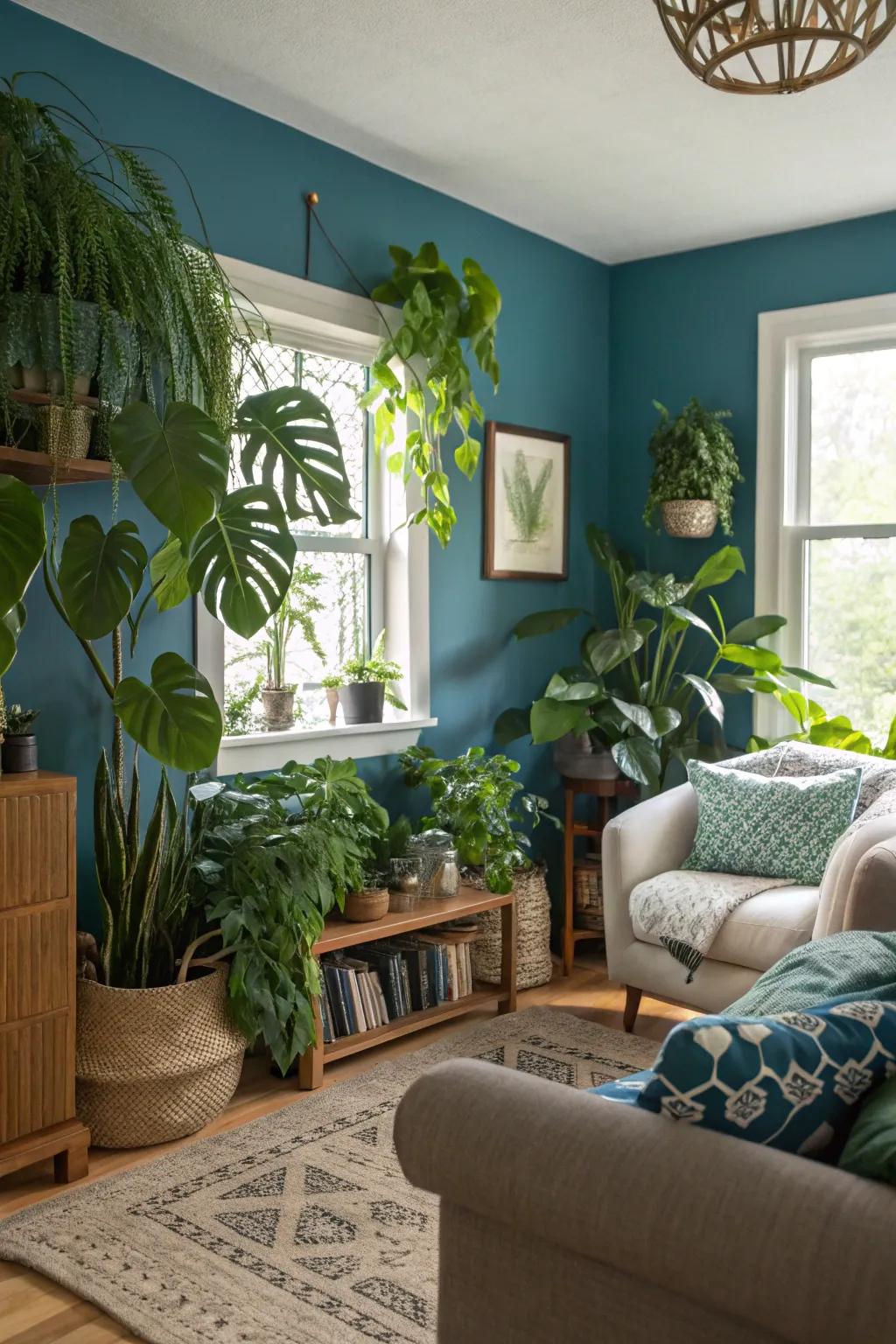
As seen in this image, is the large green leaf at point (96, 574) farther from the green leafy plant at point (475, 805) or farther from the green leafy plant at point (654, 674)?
the green leafy plant at point (654, 674)

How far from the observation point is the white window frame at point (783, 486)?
4387mm

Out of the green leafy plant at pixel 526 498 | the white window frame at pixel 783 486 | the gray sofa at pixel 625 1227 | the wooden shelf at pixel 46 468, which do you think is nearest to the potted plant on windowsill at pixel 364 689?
the green leafy plant at pixel 526 498

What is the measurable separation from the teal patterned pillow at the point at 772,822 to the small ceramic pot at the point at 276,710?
1263mm

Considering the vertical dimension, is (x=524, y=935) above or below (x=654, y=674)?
below

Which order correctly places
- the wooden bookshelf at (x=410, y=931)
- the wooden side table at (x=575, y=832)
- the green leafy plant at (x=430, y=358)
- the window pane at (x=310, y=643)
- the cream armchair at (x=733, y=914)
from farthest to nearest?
the wooden side table at (x=575, y=832) → the green leafy plant at (x=430, y=358) → the window pane at (x=310, y=643) → the wooden bookshelf at (x=410, y=931) → the cream armchair at (x=733, y=914)

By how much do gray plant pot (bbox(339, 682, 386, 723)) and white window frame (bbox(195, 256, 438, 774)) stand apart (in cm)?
4

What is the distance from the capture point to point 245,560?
2.71 metres

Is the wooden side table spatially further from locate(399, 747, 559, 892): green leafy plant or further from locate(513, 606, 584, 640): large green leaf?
locate(513, 606, 584, 640): large green leaf

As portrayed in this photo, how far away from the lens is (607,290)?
15.9ft

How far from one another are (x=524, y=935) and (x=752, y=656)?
1.26m

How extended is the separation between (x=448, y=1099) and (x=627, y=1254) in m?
0.27

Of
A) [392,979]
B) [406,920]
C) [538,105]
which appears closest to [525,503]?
[538,105]

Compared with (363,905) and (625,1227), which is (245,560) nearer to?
(363,905)

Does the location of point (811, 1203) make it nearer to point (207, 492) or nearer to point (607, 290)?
point (207, 492)
